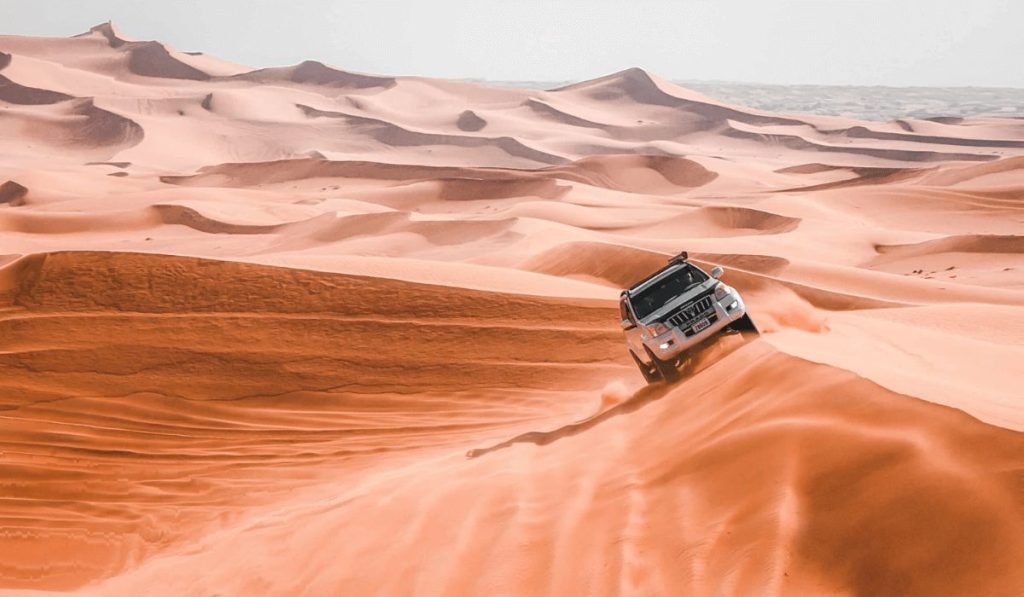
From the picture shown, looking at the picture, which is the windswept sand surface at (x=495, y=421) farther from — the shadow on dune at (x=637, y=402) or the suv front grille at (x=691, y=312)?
the suv front grille at (x=691, y=312)

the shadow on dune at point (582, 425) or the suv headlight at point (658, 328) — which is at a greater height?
the suv headlight at point (658, 328)

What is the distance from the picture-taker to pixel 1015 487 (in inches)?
181

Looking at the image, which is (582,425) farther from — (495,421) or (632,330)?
(495,421)

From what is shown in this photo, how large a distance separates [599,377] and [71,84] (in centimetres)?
9531

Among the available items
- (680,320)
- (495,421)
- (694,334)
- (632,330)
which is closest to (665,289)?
(632,330)

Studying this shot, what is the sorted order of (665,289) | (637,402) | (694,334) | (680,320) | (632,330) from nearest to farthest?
(694,334), (680,320), (637,402), (665,289), (632,330)

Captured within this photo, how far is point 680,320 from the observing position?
9.30 meters

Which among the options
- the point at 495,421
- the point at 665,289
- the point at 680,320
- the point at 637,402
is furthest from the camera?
the point at 495,421

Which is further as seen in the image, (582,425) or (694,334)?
(582,425)

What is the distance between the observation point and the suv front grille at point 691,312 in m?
9.27

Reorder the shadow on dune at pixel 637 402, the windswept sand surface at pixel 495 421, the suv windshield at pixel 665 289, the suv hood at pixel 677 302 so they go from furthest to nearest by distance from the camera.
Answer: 1. the suv windshield at pixel 665 289
2. the suv hood at pixel 677 302
3. the shadow on dune at pixel 637 402
4. the windswept sand surface at pixel 495 421

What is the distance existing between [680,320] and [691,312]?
13cm

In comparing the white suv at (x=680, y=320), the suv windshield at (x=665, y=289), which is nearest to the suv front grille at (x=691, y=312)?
the white suv at (x=680, y=320)

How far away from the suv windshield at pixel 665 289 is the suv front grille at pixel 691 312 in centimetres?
37
